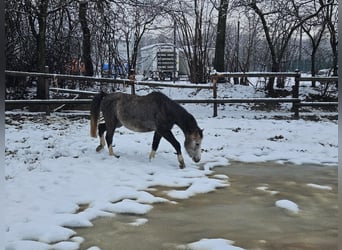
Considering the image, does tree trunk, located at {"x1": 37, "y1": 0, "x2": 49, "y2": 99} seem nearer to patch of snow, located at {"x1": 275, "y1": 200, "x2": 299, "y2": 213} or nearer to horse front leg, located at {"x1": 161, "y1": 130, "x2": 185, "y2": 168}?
horse front leg, located at {"x1": 161, "y1": 130, "x2": 185, "y2": 168}

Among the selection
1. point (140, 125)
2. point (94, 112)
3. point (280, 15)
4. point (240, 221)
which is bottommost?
point (240, 221)

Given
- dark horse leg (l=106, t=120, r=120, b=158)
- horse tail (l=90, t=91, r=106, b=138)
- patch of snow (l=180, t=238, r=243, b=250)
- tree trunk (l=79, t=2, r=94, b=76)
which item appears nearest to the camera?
patch of snow (l=180, t=238, r=243, b=250)

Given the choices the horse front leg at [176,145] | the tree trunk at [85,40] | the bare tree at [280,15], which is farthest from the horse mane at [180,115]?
the bare tree at [280,15]

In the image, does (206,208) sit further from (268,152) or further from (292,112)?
(292,112)

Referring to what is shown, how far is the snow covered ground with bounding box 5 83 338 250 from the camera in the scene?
7.13ft

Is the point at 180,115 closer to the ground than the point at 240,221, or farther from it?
farther from it

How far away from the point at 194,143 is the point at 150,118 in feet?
1.67

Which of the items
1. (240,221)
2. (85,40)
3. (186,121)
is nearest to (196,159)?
(186,121)

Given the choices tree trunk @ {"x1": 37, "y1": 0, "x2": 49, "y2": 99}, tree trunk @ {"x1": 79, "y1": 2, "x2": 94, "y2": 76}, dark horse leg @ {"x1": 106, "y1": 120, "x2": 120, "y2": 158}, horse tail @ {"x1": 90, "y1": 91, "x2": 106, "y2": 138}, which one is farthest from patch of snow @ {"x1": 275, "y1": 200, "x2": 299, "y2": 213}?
tree trunk @ {"x1": 79, "y1": 2, "x2": 94, "y2": 76}

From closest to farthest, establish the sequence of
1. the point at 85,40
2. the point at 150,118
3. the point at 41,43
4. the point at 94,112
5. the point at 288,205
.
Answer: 1. the point at 288,205
2. the point at 150,118
3. the point at 94,112
4. the point at 41,43
5. the point at 85,40

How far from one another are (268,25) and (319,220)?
27.6 ft

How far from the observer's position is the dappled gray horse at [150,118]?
364cm

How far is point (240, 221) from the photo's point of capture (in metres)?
2.28

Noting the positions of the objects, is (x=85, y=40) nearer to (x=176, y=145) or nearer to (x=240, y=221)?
(x=176, y=145)
